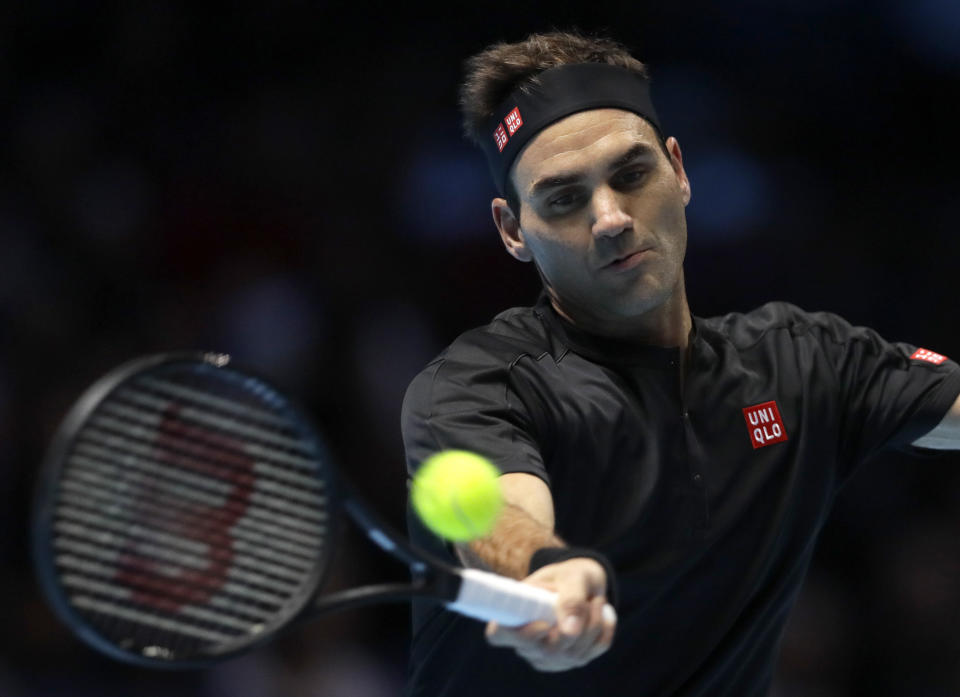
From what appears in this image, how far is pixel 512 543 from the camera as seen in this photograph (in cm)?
243

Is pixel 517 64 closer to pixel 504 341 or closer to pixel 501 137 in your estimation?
pixel 501 137

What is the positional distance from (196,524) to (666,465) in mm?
1205

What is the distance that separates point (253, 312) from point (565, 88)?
10.3 feet

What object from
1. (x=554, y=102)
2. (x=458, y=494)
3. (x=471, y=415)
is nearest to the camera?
(x=458, y=494)

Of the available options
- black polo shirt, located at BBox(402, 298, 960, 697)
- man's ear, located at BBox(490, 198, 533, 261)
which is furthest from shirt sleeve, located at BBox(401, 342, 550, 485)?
man's ear, located at BBox(490, 198, 533, 261)

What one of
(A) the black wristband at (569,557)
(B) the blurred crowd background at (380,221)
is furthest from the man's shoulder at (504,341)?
(B) the blurred crowd background at (380,221)

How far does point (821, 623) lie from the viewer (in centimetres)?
610

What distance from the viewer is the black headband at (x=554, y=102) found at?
3260mm

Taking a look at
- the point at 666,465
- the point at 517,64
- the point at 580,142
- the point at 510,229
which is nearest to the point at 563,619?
the point at 666,465

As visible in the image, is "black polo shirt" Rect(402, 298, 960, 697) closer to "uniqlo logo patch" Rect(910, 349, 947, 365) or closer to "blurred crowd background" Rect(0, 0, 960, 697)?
"uniqlo logo patch" Rect(910, 349, 947, 365)

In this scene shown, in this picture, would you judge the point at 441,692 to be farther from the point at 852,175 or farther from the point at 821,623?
the point at 852,175

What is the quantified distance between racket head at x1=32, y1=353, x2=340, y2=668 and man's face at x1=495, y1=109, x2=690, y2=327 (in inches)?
39.7

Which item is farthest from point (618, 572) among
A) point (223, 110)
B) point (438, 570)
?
point (223, 110)

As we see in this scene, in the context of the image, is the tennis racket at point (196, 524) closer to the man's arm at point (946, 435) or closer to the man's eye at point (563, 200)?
the man's eye at point (563, 200)
